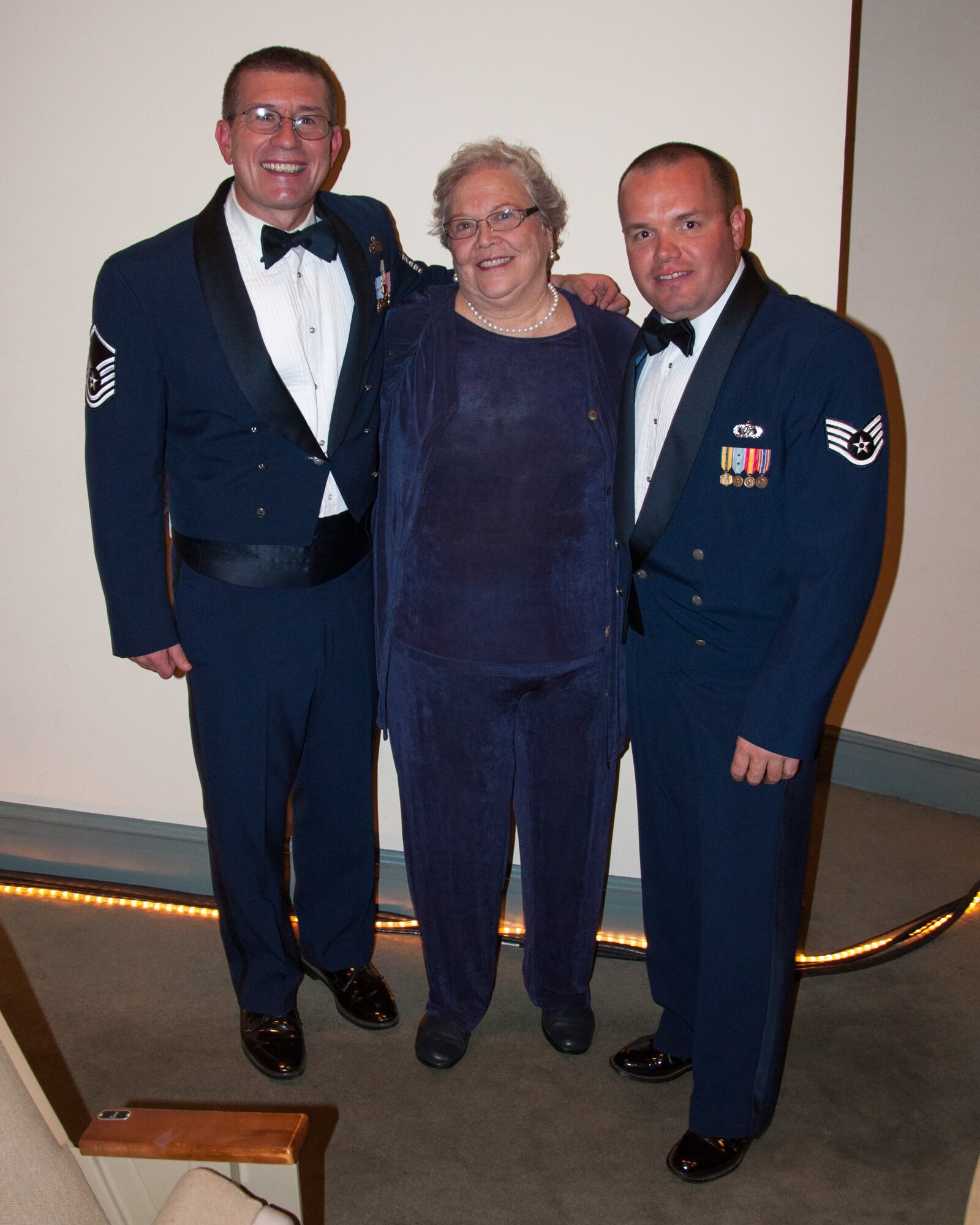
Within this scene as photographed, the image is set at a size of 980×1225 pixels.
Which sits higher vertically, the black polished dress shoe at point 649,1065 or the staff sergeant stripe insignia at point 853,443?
the staff sergeant stripe insignia at point 853,443

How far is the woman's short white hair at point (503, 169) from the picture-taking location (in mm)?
1885

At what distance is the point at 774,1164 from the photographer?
201 cm

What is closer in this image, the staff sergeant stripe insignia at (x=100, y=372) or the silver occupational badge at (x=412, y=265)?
the staff sergeant stripe insignia at (x=100, y=372)

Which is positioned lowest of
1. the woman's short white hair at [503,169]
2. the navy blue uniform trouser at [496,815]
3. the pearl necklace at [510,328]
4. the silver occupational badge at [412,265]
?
the navy blue uniform trouser at [496,815]

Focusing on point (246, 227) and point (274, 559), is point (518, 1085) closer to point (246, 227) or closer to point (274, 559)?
point (274, 559)

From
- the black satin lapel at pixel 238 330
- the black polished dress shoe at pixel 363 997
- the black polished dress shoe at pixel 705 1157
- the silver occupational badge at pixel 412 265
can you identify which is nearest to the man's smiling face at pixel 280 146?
the black satin lapel at pixel 238 330

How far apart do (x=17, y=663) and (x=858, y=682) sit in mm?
2619

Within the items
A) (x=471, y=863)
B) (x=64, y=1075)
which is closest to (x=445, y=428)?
(x=471, y=863)

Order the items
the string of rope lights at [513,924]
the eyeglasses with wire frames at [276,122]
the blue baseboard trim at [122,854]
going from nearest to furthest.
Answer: the eyeglasses with wire frames at [276,122] < the string of rope lights at [513,924] < the blue baseboard trim at [122,854]

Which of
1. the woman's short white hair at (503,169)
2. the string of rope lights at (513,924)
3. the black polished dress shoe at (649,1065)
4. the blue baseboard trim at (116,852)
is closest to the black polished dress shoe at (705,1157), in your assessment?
the black polished dress shoe at (649,1065)

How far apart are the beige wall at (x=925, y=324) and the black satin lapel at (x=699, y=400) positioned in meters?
1.70

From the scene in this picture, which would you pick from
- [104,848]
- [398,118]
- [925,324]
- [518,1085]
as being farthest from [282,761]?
[925,324]

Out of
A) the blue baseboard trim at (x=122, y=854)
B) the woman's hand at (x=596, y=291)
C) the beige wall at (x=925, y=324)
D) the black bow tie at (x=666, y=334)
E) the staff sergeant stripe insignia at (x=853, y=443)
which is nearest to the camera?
the staff sergeant stripe insignia at (x=853, y=443)

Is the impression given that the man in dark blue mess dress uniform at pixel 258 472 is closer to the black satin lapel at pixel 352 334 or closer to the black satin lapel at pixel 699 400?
the black satin lapel at pixel 352 334
